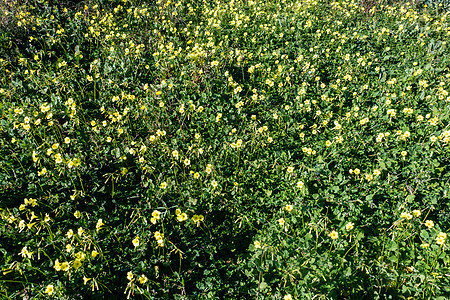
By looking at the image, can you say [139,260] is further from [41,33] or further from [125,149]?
[41,33]

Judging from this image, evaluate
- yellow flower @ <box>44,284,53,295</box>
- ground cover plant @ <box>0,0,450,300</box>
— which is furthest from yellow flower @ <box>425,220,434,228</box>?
yellow flower @ <box>44,284,53,295</box>

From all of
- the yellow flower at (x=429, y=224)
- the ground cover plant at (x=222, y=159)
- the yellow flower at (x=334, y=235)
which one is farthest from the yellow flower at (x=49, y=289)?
the yellow flower at (x=429, y=224)

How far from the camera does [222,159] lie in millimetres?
3686

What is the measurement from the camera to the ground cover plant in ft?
8.90

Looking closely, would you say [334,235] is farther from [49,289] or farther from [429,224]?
[49,289]

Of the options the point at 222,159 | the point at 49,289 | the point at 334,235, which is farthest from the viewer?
the point at 222,159

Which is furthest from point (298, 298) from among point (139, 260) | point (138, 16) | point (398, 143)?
point (138, 16)

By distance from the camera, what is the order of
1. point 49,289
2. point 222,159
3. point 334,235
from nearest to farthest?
point 49,289 < point 334,235 < point 222,159

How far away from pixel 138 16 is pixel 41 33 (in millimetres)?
1806

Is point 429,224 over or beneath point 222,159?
beneath

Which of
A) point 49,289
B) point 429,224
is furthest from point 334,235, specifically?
point 49,289

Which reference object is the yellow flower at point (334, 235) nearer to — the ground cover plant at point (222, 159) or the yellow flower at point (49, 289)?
the ground cover plant at point (222, 159)

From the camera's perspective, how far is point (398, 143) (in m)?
3.79

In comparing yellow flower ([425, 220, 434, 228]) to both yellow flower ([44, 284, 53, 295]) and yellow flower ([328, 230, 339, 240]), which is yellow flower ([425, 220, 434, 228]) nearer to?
yellow flower ([328, 230, 339, 240])
